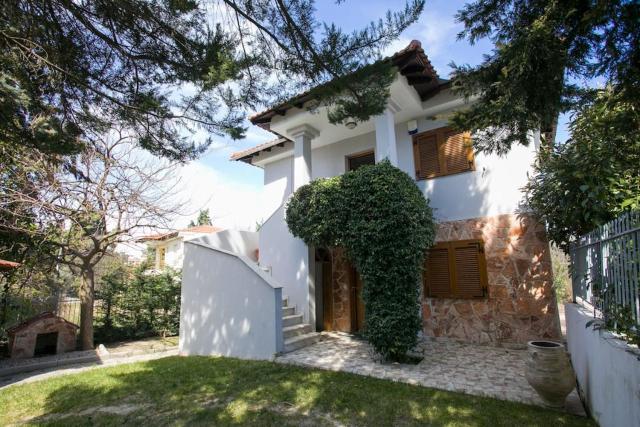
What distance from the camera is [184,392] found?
5719 mm

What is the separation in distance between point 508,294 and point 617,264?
5.54m

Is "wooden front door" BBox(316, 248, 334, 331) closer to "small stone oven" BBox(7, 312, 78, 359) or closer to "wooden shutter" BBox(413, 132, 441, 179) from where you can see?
"wooden shutter" BBox(413, 132, 441, 179)

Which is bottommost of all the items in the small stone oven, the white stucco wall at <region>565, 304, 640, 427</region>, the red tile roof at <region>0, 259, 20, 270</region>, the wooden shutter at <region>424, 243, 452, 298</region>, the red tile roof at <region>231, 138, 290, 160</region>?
the small stone oven

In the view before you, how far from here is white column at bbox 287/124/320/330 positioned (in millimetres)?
9555

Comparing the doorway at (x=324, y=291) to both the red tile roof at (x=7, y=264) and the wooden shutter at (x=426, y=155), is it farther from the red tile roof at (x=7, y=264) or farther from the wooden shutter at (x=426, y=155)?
the red tile roof at (x=7, y=264)

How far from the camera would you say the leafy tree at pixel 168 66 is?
419 centimetres

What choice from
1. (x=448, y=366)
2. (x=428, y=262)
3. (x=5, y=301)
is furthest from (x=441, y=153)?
(x=5, y=301)

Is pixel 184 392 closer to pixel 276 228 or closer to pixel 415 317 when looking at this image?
pixel 415 317

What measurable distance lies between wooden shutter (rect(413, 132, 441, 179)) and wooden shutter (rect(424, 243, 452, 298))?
7.11ft

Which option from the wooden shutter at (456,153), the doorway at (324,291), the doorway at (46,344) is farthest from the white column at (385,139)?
the doorway at (46,344)

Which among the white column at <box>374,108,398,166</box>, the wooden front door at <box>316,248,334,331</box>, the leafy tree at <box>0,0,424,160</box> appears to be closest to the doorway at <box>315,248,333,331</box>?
the wooden front door at <box>316,248,334,331</box>

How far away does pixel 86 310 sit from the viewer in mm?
11297

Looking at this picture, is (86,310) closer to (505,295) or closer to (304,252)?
(304,252)

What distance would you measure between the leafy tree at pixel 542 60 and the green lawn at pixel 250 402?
3629 millimetres
